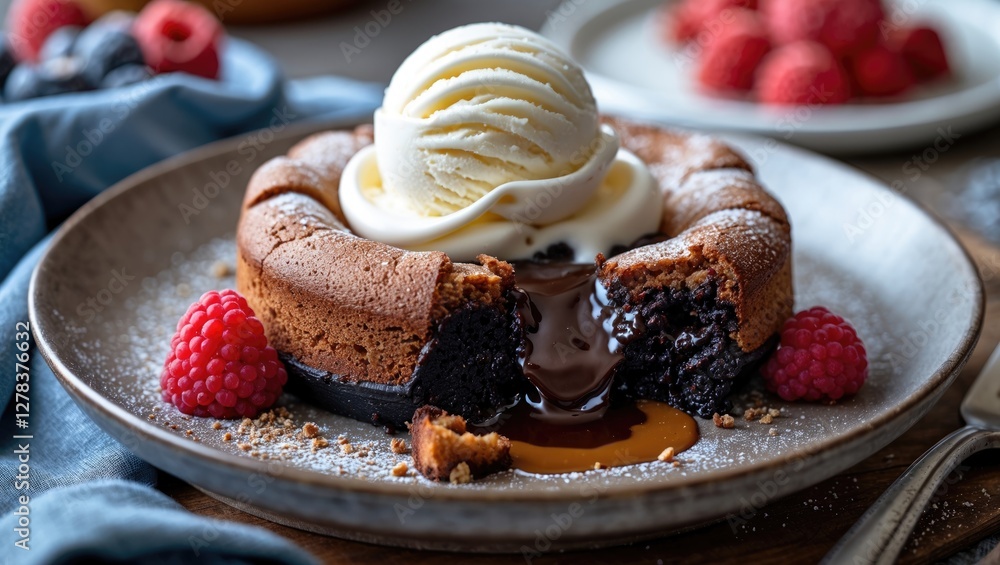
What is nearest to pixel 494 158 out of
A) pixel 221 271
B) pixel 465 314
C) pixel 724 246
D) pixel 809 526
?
pixel 465 314

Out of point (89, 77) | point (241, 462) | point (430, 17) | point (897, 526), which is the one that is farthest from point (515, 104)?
point (430, 17)

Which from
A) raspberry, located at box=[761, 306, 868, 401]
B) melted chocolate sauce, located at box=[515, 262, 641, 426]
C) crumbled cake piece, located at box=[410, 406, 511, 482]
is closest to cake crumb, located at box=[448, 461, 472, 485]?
crumbled cake piece, located at box=[410, 406, 511, 482]

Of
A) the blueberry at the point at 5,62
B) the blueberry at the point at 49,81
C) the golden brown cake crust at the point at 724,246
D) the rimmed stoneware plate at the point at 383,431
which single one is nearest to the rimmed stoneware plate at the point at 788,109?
the rimmed stoneware plate at the point at 383,431

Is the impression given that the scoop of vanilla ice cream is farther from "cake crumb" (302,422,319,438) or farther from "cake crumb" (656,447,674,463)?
"cake crumb" (656,447,674,463)

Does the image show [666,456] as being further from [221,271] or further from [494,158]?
[221,271]

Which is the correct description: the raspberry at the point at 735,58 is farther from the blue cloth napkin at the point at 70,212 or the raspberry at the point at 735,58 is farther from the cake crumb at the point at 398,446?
the cake crumb at the point at 398,446

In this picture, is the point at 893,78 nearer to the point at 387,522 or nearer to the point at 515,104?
the point at 515,104

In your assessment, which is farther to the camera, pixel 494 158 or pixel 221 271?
pixel 221 271
